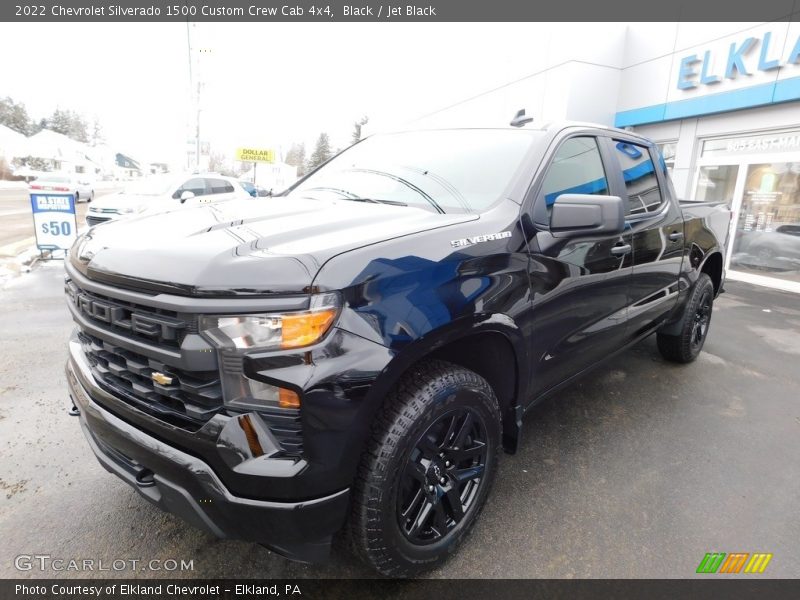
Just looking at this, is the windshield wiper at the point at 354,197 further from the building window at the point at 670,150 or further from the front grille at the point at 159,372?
the building window at the point at 670,150

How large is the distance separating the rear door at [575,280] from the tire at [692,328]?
1.40 meters

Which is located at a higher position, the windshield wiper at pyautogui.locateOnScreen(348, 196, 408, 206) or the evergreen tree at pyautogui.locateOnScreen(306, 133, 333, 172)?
the evergreen tree at pyautogui.locateOnScreen(306, 133, 333, 172)

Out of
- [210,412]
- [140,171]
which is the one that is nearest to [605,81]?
[210,412]

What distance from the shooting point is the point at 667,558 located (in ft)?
7.13

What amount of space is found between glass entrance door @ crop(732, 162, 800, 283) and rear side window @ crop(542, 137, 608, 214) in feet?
27.6

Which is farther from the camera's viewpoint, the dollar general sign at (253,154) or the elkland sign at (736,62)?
the dollar general sign at (253,154)

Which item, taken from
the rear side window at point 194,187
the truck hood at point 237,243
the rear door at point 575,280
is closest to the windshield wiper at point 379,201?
the truck hood at point 237,243

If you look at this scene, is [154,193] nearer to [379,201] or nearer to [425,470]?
[379,201]

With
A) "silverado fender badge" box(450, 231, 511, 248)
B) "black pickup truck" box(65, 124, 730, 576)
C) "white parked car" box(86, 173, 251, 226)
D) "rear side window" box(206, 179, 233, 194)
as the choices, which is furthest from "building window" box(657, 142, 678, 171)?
"silverado fender badge" box(450, 231, 511, 248)

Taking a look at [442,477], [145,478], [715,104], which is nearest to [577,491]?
[442,477]

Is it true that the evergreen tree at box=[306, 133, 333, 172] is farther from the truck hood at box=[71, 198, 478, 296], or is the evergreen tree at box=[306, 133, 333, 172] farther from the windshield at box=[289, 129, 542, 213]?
the truck hood at box=[71, 198, 478, 296]

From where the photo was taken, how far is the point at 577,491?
2617 millimetres

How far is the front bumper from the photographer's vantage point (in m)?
1.54

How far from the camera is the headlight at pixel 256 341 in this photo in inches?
58.4
